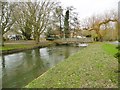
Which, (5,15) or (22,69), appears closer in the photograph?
(22,69)

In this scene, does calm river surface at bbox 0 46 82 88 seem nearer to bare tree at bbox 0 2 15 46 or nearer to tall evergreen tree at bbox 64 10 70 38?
bare tree at bbox 0 2 15 46

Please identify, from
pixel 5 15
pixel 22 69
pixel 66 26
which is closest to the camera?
pixel 22 69

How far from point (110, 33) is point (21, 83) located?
40.3 m

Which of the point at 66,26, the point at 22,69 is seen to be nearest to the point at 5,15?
the point at 22,69

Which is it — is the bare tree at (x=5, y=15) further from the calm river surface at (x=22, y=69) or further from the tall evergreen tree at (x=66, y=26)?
the tall evergreen tree at (x=66, y=26)

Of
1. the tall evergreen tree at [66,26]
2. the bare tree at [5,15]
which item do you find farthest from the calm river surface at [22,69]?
the tall evergreen tree at [66,26]

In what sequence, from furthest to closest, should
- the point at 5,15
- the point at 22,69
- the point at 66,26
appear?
the point at 66,26
the point at 5,15
the point at 22,69

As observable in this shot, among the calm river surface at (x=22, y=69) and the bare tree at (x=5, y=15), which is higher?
the bare tree at (x=5, y=15)

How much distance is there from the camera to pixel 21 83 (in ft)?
27.2

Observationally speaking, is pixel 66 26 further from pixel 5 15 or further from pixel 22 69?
pixel 22 69

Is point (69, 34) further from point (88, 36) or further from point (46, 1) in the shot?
point (46, 1)

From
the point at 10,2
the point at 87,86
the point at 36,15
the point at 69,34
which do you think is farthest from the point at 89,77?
the point at 69,34

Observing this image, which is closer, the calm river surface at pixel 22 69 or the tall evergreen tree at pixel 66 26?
the calm river surface at pixel 22 69

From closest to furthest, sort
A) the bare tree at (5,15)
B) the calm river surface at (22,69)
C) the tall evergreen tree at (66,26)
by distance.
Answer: the calm river surface at (22,69), the bare tree at (5,15), the tall evergreen tree at (66,26)
